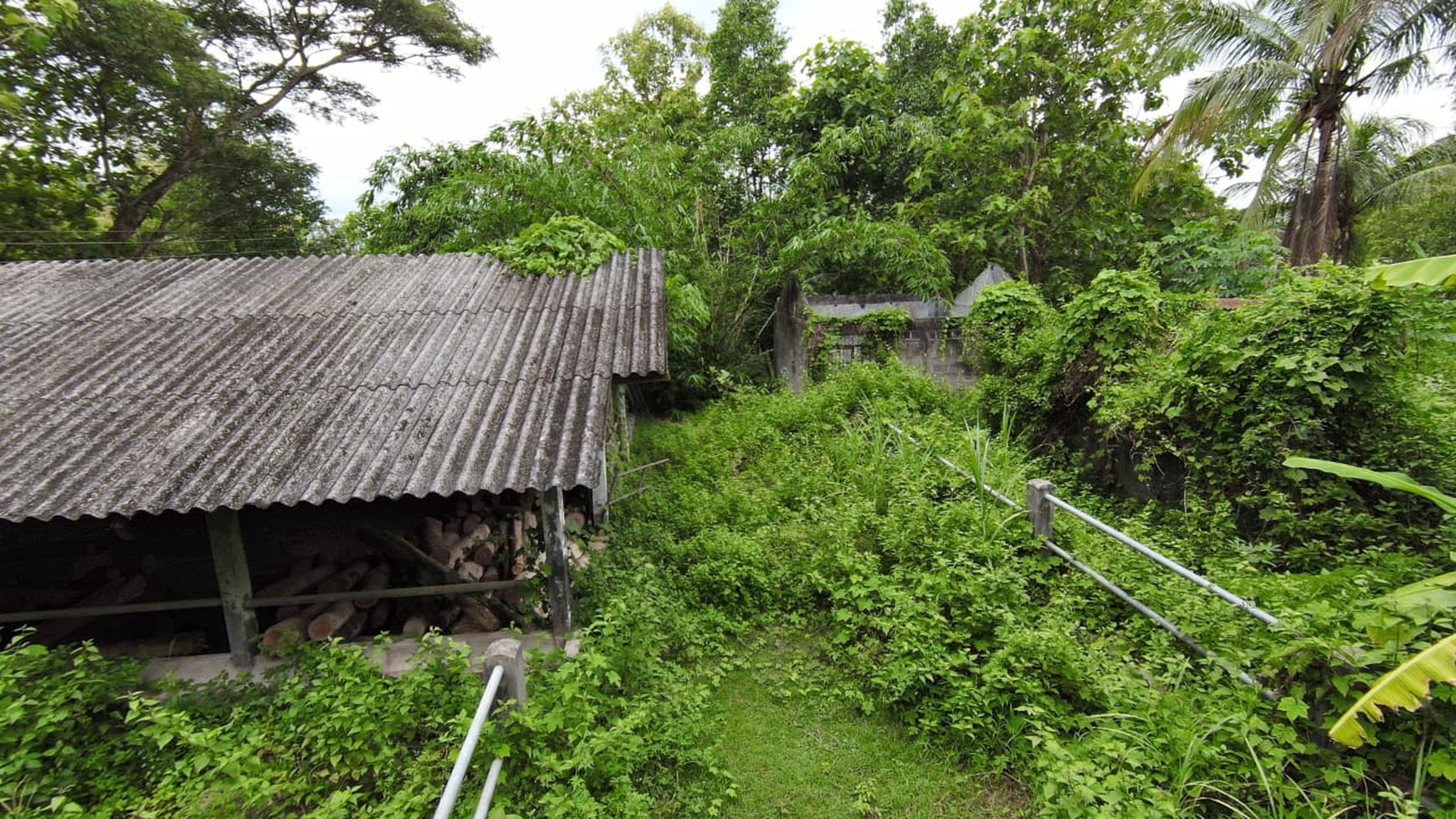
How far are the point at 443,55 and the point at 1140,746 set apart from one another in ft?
63.0

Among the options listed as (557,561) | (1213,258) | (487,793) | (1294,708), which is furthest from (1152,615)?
(1213,258)

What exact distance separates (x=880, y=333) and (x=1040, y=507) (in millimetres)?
6042

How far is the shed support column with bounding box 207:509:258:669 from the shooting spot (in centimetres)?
380

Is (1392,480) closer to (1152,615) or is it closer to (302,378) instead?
(1152,615)

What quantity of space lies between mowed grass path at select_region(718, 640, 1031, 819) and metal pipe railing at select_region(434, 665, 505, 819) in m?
1.43

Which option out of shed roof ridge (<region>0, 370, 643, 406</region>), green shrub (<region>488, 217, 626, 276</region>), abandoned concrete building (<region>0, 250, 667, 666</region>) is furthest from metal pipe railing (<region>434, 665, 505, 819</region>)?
green shrub (<region>488, 217, 626, 276</region>)

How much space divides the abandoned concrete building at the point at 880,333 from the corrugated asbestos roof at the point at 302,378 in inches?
184

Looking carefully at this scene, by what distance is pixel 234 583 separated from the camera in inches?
154

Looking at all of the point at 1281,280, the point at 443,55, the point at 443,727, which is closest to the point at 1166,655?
the point at 1281,280

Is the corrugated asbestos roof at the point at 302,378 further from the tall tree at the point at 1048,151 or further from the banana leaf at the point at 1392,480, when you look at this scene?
the tall tree at the point at 1048,151

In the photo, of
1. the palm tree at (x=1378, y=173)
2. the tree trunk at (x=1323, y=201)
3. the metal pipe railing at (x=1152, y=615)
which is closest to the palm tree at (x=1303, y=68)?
the tree trunk at (x=1323, y=201)

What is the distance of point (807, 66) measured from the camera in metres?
12.2

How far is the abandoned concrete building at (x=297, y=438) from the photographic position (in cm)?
352

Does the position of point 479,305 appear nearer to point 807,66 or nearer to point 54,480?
point 54,480
